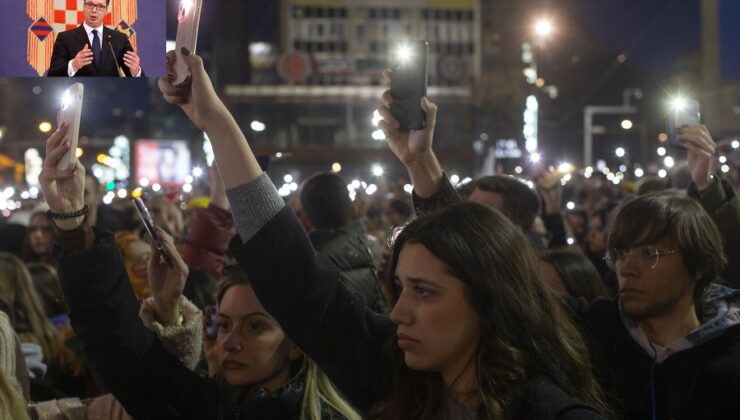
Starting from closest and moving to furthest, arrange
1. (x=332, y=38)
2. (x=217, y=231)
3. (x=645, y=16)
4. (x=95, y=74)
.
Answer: (x=95, y=74)
(x=217, y=231)
(x=645, y=16)
(x=332, y=38)

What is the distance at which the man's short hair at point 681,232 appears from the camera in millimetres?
3727

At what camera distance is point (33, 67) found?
10.5 ft

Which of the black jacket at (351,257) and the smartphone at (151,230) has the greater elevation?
the smartphone at (151,230)

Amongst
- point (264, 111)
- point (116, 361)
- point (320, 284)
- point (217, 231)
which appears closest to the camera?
point (320, 284)

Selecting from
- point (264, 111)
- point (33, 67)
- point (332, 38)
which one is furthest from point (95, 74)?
point (332, 38)

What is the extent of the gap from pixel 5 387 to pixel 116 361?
1.16 feet

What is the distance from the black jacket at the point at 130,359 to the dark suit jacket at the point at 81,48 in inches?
22.4

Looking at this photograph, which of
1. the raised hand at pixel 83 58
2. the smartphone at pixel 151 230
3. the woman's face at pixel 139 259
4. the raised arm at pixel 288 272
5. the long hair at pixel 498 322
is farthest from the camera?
the woman's face at pixel 139 259

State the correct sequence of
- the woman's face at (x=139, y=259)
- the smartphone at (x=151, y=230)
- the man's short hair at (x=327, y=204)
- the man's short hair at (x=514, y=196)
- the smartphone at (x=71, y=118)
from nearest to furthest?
the smartphone at (x=71, y=118) → the smartphone at (x=151, y=230) → the man's short hair at (x=514, y=196) → the man's short hair at (x=327, y=204) → the woman's face at (x=139, y=259)

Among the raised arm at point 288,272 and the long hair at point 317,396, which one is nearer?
the raised arm at point 288,272

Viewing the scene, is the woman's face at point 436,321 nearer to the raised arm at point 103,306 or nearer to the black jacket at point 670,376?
the black jacket at point 670,376

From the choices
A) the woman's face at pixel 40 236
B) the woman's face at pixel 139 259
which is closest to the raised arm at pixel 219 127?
the woman's face at pixel 139 259

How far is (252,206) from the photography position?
260cm

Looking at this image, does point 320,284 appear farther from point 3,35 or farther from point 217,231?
point 217,231
